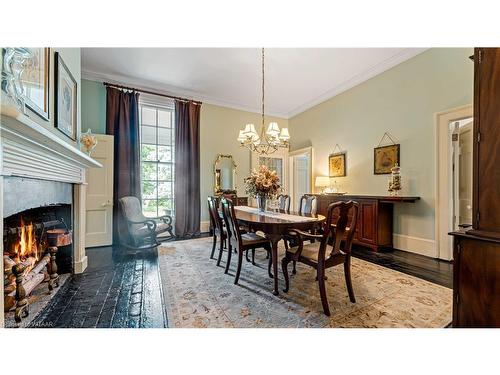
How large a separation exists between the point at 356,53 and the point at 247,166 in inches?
131

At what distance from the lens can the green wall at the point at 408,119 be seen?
9.82ft

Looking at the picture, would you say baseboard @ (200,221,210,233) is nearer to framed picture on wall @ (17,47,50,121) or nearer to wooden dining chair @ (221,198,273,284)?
wooden dining chair @ (221,198,273,284)

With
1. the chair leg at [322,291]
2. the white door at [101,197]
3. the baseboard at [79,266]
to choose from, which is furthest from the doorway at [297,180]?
the baseboard at [79,266]

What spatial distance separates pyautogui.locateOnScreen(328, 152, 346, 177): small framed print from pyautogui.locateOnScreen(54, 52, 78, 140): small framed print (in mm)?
4565

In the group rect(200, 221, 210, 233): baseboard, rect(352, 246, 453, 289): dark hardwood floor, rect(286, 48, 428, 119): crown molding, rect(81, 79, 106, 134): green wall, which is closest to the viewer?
rect(352, 246, 453, 289): dark hardwood floor

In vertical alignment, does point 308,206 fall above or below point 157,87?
below

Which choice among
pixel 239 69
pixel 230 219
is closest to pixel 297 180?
pixel 239 69

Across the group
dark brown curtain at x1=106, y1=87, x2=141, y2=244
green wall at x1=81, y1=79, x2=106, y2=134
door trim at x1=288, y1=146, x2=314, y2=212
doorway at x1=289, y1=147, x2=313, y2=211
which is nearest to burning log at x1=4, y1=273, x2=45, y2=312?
dark brown curtain at x1=106, y1=87, x2=141, y2=244

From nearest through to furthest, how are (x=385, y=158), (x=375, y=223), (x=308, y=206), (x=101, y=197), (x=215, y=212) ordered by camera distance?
(x=215, y=212) < (x=308, y=206) < (x=375, y=223) < (x=385, y=158) < (x=101, y=197)

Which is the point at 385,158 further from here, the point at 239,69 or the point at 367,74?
the point at 239,69

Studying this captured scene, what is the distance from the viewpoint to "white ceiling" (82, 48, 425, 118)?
3400 millimetres

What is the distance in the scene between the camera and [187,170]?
15.8 feet

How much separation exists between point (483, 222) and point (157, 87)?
17.1ft

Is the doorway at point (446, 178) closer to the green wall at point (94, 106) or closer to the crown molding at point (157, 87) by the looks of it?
the crown molding at point (157, 87)
